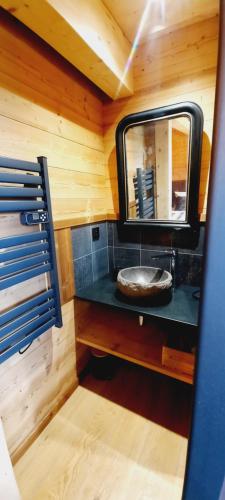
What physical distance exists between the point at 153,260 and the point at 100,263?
0.40 m

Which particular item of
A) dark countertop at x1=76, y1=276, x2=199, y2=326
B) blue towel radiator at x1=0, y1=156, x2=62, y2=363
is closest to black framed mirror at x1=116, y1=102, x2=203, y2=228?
dark countertop at x1=76, y1=276, x2=199, y2=326

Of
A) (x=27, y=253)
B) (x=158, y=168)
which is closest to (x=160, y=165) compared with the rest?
(x=158, y=168)

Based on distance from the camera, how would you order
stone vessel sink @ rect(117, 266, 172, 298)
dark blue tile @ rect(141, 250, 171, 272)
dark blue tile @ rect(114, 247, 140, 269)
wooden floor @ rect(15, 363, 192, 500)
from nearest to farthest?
wooden floor @ rect(15, 363, 192, 500), stone vessel sink @ rect(117, 266, 172, 298), dark blue tile @ rect(141, 250, 171, 272), dark blue tile @ rect(114, 247, 140, 269)

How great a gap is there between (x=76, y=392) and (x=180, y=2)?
2396 millimetres

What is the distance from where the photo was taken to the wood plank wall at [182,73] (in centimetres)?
125

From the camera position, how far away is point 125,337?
1544mm

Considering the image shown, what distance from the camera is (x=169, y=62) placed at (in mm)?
1354

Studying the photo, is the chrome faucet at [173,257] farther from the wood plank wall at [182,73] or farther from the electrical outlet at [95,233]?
the electrical outlet at [95,233]

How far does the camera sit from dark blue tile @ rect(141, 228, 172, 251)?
4.99ft

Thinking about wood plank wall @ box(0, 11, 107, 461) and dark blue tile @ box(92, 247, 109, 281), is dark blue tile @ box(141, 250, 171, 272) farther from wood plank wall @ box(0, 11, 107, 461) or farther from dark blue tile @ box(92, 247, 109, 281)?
wood plank wall @ box(0, 11, 107, 461)

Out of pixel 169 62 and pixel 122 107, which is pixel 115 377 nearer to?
pixel 122 107

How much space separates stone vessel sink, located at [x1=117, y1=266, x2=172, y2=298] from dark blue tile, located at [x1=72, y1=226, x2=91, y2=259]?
303 mm

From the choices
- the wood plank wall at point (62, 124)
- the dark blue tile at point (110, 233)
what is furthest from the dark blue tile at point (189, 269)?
the dark blue tile at point (110, 233)

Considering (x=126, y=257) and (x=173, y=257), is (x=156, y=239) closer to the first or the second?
(x=173, y=257)
